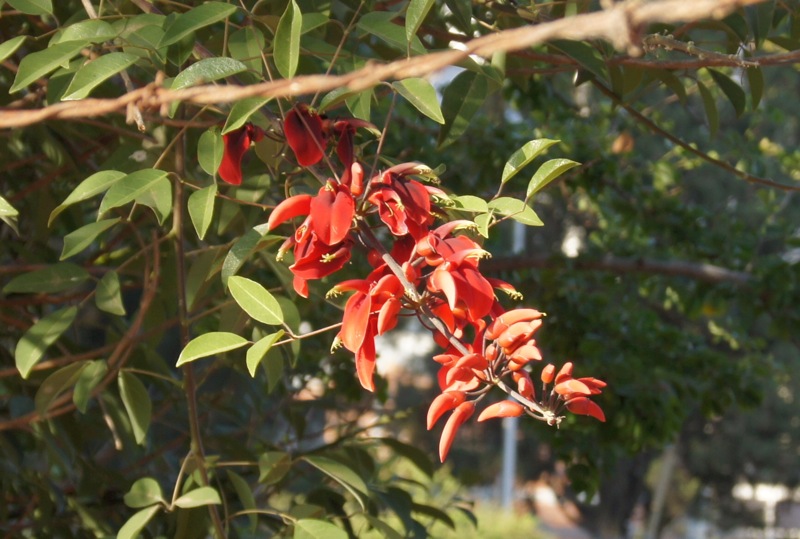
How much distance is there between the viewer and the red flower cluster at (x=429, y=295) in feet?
2.49

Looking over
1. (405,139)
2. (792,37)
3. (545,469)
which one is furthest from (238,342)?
(545,469)

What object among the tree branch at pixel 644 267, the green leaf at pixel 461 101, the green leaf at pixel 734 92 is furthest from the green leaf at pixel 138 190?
the tree branch at pixel 644 267

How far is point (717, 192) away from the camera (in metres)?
11.5

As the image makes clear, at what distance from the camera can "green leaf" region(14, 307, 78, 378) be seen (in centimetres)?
120

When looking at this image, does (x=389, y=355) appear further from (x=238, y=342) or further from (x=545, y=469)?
(x=238, y=342)

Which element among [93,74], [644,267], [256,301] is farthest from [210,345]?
[644,267]

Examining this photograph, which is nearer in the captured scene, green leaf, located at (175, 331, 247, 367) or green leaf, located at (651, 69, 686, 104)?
green leaf, located at (175, 331, 247, 367)

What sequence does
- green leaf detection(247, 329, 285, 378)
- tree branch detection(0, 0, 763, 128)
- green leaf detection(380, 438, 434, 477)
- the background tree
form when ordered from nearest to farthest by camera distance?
tree branch detection(0, 0, 763, 128) → green leaf detection(247, 329, 285, 378) → the background tree → green leaf detection(380, 438, 434, 477)

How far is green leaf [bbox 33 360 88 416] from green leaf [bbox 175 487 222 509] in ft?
0.74

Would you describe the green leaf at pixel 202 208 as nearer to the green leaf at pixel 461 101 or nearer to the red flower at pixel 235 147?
the red flower at pixel 235 147

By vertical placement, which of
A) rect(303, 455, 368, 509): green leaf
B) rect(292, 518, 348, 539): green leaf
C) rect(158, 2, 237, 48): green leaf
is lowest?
rect(303, 455, 368, 509): green leaf

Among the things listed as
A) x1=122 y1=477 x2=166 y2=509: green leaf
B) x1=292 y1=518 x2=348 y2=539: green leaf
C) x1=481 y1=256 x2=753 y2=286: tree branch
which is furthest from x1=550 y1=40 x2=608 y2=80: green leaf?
x1=481 y1=256 x2=753 y2=286: tree branch

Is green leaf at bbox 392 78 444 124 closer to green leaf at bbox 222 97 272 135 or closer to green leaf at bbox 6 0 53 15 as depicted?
green leaf at bbox 222 97 272 135

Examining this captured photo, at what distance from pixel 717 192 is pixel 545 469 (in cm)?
448
